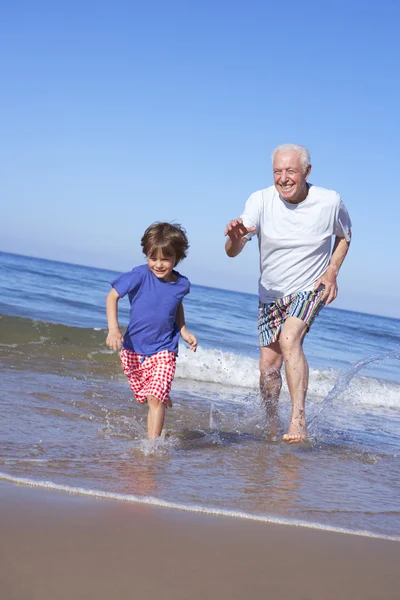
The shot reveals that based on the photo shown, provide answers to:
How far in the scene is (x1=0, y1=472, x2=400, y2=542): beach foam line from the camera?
9.76 ft

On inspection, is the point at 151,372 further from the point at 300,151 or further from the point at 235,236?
the point at 300,151

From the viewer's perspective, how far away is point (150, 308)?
4414 millimetres

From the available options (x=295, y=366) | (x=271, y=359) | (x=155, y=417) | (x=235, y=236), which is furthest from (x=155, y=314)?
(x=271, y=359)

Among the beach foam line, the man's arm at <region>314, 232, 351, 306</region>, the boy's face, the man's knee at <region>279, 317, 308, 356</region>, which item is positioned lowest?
the beach foam line

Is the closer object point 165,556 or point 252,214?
point 165,556

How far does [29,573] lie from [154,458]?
6.01 feet

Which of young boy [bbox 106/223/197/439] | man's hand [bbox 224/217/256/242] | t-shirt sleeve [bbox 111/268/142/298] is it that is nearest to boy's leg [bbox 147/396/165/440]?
young boy [bbox 106/223/197/439]

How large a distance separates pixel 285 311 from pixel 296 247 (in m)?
0.45

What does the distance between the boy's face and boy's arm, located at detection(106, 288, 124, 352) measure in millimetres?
291

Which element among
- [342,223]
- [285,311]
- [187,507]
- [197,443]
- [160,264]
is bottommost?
[197,443]

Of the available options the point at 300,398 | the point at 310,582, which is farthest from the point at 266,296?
the point at 310,582

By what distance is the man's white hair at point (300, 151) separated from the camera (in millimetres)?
4695

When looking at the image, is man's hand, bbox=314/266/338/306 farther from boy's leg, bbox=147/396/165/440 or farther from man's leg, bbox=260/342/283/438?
boy's leg, bbox=147/396/165/440

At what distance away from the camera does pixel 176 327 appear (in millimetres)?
4594
